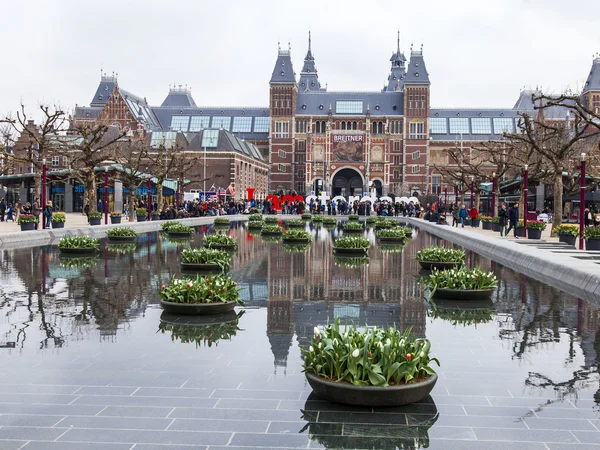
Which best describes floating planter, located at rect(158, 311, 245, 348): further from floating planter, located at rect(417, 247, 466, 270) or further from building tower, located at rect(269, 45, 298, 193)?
building tower, located at rect(269, 45, 298, 193)

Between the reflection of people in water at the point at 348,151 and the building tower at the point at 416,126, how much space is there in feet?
23.4

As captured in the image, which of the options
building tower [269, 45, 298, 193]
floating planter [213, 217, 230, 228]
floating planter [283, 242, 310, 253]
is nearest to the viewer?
floating planter [283, 242, 310, 253]

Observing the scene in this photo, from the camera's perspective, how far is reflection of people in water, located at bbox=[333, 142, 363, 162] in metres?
87.8

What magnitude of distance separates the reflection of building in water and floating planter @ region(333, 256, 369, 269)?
0.20 m

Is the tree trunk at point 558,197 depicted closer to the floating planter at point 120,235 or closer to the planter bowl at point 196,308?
the floating planter at point 120,235

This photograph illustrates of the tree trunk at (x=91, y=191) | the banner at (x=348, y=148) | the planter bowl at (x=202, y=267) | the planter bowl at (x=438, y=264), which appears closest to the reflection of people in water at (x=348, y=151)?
the banner at (x=348, y=148)

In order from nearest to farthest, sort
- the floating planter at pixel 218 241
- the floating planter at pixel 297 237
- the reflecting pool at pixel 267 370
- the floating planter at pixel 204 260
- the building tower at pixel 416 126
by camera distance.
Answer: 1. the reflecting pool at pixel 267 370
2. the floating planter at pixel 204 260
3. the floating planter at pixel 218 241
4. the floating planter at pixel 297 237
5. the building tower at pixel 416 126

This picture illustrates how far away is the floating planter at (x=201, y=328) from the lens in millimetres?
7141

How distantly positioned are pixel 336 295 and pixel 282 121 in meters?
83.8

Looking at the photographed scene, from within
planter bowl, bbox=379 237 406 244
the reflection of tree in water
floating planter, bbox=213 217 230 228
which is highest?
floating planter, bbox=213 217 230 228

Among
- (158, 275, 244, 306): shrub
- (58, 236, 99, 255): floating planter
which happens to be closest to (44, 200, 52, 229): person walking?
(58, 236, 99, 255): floating planter

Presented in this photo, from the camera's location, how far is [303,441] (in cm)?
426

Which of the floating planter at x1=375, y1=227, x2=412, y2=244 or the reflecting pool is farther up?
the floating planter at x1=375, y1=227, x2=412, y2=244

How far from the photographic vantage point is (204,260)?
13.0 metres
